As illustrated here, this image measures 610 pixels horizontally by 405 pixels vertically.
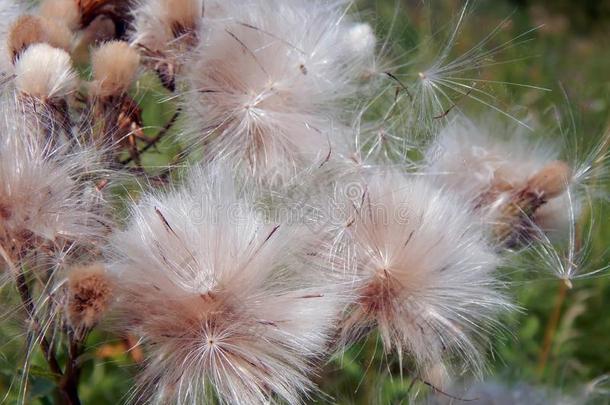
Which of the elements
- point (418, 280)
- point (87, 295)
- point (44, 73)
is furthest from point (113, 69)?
point (418, 280)

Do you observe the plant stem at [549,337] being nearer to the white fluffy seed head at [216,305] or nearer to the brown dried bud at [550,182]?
the brown dried bud at [550,182]

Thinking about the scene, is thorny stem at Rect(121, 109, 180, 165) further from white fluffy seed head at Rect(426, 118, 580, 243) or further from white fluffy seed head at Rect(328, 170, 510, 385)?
white fluffy seed head at Rect(426, 118, 580, 243)

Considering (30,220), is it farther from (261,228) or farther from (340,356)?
(340,356)

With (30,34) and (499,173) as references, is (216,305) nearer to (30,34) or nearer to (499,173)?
(30,34)

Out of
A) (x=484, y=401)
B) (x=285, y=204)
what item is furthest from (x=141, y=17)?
(x=484, y=401)

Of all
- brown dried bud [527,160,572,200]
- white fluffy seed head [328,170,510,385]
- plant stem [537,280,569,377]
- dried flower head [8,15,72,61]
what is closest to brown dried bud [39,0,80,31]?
dried flower head [8,15,72,61]

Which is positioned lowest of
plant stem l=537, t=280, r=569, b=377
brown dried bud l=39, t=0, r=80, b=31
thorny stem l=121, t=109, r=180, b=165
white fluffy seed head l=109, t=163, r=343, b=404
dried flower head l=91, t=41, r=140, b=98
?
plant stem l=537, t=280, r=569, b=377
